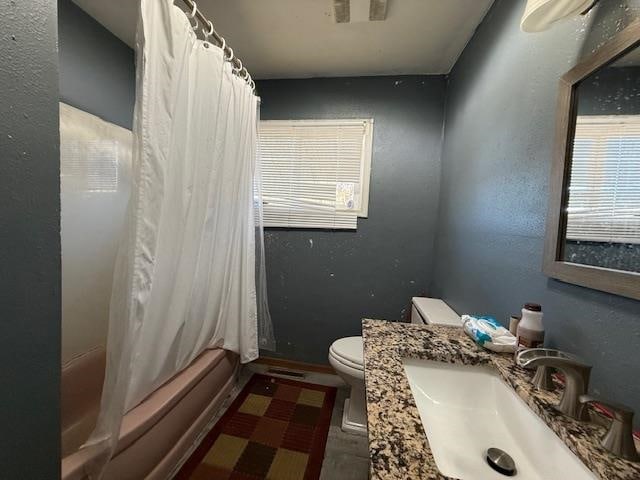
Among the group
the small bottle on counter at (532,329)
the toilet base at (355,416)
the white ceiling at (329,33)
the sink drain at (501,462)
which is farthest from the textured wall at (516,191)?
the toilet base at (355,416)

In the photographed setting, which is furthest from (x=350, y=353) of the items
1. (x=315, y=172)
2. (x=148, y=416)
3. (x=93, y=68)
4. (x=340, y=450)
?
(x=93, y=68)

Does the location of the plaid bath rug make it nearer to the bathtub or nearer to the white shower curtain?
the bathtub

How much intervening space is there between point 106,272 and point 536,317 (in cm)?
196

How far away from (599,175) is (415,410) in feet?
2.40

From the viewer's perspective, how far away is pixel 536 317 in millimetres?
803

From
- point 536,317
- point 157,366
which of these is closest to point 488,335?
point 536,317

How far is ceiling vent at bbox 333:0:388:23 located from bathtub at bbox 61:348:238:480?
201 centimetres

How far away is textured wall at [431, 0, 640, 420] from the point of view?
646mm

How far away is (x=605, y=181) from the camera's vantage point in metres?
0.67

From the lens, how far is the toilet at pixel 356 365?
1547mm

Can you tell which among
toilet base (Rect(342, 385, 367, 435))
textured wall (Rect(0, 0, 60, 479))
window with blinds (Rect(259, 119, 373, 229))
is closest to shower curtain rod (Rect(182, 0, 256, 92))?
window with blinds (Rect(259, 119, 373, 229))

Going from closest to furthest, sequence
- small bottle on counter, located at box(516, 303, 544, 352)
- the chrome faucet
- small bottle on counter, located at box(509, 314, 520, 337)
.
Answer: the chrome faucet < small bottle on counter, located at box(516, 303, 544, 352) < small bottle on counter, located at box(509, 314, 520, 337)

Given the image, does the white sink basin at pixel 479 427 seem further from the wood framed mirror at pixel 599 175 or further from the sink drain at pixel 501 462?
the wood framed mirror at pixel 599 175

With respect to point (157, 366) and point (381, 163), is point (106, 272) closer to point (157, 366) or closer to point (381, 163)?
point (157, 366)
